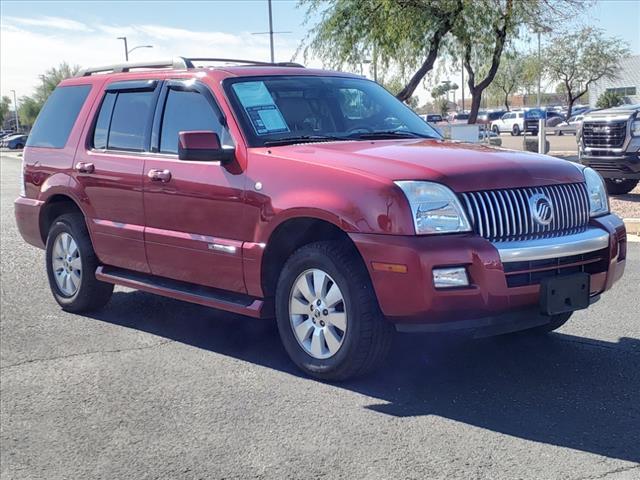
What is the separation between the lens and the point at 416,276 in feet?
14.0

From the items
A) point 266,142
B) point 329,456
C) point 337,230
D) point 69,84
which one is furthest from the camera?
point 69,84

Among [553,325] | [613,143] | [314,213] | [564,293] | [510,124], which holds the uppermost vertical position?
[314,213]

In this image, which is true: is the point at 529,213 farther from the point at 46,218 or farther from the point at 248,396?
the point at 46,218

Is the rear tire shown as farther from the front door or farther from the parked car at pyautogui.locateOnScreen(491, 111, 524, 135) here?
the parked car at pyautogui.locateOnScreen(491, 111, 524, 135)

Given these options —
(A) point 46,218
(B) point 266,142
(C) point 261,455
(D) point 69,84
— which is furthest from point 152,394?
(D) point 69,84

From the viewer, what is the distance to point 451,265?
4262 millimetres

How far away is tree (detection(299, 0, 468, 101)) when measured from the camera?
74.8ft

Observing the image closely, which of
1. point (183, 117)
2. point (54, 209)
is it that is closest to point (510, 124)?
point (54, 209)

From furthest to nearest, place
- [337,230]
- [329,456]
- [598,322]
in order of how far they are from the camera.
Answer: [598,322], [337,230], [329,456]

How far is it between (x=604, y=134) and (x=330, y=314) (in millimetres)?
9463

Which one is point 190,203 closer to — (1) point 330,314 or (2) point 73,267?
(1) point 330,314

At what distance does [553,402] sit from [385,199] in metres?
1.39

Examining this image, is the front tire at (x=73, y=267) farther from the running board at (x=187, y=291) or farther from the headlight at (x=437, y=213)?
the headlight at (x=437, y=213)

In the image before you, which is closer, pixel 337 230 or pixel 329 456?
pixel 329 456
